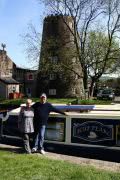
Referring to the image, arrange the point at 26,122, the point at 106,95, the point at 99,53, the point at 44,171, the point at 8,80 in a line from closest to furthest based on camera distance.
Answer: the point at 44,171 → the point at 26,122 → the point at 99,53 → the point at 106,95 → the point at 8,80

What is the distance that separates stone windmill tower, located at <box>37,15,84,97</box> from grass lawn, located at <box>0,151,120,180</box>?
38963 mm

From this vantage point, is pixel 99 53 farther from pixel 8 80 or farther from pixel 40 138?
pixel 40 138

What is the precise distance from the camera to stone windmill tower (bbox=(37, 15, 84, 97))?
161 ft

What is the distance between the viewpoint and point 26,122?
35.3 ft

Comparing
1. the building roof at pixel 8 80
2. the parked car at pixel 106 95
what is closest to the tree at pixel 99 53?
the parked car at pixel 106 95

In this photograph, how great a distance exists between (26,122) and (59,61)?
39202 millimetres

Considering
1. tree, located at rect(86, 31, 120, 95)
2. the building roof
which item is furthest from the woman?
the building roof

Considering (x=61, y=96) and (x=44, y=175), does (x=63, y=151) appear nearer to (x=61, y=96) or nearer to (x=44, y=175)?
(x=44, y=175)

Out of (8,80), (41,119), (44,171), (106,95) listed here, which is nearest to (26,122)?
(41,119)

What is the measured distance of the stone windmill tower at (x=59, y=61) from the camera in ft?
161

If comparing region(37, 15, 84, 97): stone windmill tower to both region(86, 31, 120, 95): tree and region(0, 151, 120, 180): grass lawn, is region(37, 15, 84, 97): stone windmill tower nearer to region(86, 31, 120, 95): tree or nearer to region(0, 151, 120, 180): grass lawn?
region(86, 31, 120, 95): tree

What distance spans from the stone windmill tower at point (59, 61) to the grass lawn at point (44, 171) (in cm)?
3896

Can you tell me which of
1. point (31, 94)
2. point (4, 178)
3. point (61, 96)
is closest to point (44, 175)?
point (4, 178)

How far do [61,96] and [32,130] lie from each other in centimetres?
4848
